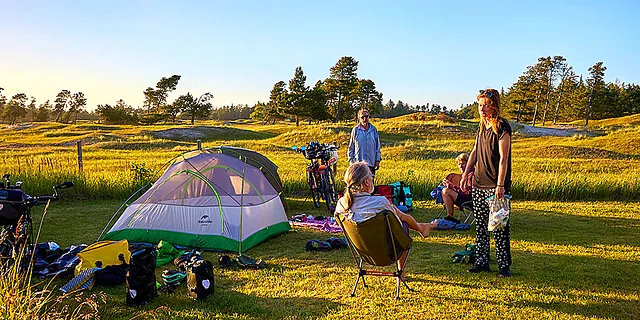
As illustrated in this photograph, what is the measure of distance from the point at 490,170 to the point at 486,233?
26.8 inches

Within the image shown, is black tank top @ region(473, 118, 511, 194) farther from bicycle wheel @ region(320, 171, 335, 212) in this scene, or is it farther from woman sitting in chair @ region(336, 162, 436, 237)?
bicycle wheel @ region(320, 171, 335, 212)

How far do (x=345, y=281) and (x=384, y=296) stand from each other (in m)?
0.55

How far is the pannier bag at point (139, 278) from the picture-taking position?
4.11 meters

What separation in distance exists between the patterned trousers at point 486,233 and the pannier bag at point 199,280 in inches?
103

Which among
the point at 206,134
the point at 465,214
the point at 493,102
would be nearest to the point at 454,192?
the point at 465,214

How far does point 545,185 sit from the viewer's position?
9727mm

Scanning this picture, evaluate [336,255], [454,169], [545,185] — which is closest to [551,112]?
[454,169]

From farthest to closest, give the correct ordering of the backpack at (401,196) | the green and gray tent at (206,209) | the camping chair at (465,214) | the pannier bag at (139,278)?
the backpack at (401,196) → the camping chair at (465,214) → the green and gray tent at (206,209) → the pannier bag at (139,278)

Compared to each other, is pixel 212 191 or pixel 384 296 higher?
pixel 212 191

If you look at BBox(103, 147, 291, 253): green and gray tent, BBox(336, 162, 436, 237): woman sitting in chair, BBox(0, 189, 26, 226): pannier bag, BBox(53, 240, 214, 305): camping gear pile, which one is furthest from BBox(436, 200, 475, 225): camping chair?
BBox(0, 189, 26, 226): pannier bag

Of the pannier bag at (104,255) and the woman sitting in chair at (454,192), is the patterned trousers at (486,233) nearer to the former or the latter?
the woman sitting in chair at (454,192)

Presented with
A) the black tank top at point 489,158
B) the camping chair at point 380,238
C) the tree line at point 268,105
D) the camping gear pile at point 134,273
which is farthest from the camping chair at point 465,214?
the tree line at point 268,105

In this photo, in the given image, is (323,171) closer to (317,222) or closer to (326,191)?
(326,191)

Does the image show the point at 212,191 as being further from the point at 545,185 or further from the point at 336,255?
the point at 545,185
